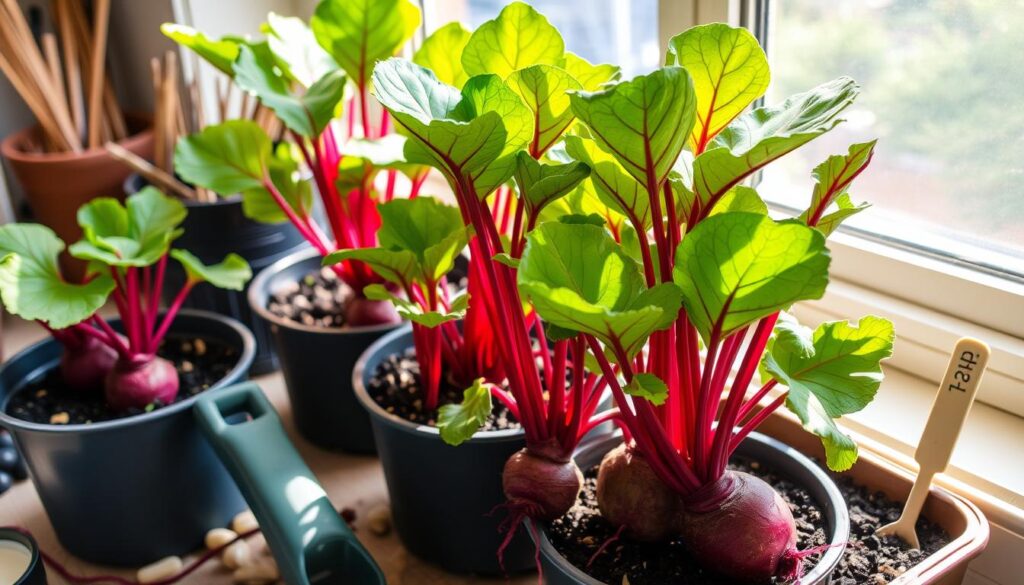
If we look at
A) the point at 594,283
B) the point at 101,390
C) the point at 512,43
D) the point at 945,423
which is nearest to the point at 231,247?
the point at 101,390

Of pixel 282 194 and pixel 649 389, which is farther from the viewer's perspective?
pixel 282 194

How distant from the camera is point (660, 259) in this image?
0.54 meters

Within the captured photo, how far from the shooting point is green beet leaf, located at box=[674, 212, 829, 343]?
455 mm

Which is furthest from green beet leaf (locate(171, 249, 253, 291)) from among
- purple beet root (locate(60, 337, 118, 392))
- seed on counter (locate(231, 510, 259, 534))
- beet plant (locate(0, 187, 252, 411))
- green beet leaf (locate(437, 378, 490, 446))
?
green beet leaf (locate(437, 378, 490, 446))

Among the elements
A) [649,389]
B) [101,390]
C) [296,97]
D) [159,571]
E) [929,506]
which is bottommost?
[159,571]

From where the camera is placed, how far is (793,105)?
0.51m

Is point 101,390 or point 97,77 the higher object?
point 97,77

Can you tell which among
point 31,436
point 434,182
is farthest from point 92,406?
point 434,182

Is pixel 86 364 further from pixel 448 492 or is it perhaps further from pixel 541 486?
pixel 541 486

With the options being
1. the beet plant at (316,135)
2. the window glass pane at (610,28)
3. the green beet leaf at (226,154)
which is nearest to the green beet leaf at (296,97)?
the beet plant at (316,135)

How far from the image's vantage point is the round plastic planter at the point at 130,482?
2.47 feet

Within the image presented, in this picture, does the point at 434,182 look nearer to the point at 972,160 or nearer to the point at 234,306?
the point at 234,306

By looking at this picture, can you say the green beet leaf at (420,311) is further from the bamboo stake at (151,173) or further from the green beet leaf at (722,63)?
the bamboo stake at (151,173)

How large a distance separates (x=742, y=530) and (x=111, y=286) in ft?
1.82
